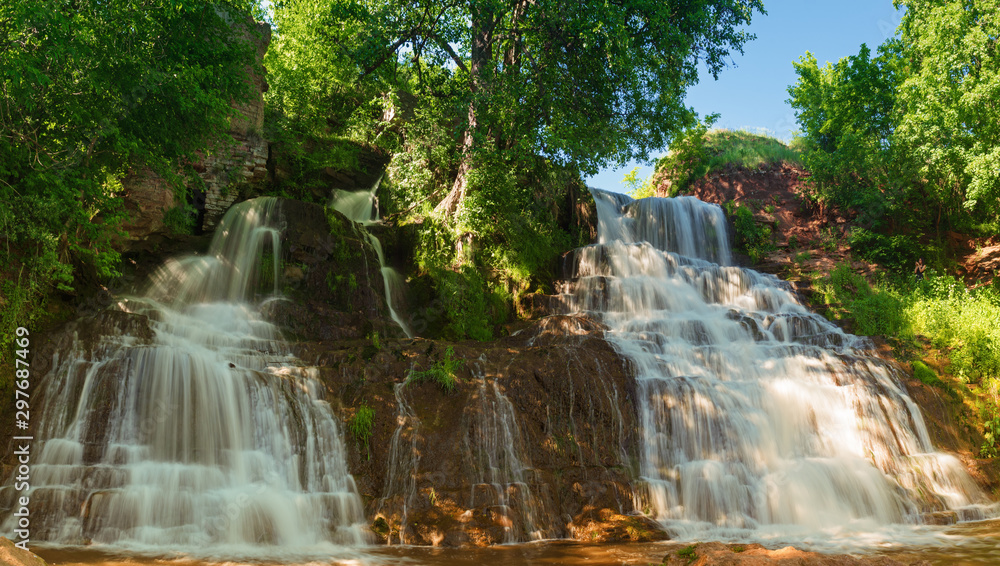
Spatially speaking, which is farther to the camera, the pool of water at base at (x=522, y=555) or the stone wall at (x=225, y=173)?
the stone wall at (x=225, y=173)

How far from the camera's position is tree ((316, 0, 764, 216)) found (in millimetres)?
14438

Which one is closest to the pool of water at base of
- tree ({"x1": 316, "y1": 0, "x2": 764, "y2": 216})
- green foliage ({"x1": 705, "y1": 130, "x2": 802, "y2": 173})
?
tree ({"x1": 316, "y1": 0, "x2": 764, "y2": 216})

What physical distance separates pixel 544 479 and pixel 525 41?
43.0 feet

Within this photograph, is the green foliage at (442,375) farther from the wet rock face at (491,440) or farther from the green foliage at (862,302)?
the green foliage at (862,302)

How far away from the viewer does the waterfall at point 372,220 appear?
14201 millimetres

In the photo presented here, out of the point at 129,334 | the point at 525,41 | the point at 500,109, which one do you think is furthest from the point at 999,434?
the point at 129,334

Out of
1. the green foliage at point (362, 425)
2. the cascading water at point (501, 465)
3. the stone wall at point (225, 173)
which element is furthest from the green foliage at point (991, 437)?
the stone wall at point (225, 173)

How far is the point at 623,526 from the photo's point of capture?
7695 millimetres

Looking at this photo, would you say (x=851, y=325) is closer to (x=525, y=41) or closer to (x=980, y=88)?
(x=980, y=88)

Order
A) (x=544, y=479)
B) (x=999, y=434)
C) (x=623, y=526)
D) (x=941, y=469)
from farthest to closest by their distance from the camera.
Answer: (x=999, y=434)
(x=941, y=469)
(x=544, y=479)
(x=623, y=526)

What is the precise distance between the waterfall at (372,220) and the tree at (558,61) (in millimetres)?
2560

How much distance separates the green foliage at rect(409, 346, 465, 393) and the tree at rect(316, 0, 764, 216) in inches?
293

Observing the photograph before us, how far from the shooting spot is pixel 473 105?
1528cm

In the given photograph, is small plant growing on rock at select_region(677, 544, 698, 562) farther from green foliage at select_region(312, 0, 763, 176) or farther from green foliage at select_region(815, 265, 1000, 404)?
green foliage at select_region(312, 0, 763, 176)
